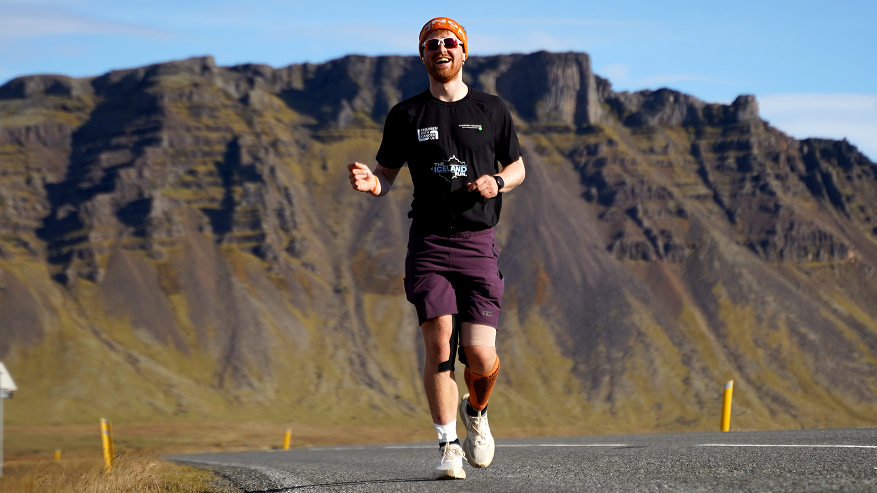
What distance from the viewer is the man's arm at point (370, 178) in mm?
6008

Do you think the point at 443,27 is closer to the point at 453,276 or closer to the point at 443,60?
the point at 443,60

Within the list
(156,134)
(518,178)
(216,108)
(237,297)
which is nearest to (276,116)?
(216,108)

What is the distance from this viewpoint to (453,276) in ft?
20.0

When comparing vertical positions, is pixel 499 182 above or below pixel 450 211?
above

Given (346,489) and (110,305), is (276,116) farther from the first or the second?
(346,489)

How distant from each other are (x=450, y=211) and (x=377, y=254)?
13080 cm

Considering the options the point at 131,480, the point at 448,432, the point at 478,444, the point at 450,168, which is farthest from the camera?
the point at 131,480

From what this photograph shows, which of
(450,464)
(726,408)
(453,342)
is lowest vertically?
(726,408)

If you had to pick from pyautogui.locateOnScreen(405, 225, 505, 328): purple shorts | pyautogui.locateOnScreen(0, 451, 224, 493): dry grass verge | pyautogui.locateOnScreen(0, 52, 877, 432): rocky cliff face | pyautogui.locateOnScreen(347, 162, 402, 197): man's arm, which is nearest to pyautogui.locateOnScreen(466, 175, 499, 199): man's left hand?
pyautogui.locateOnScreen(405, 225, 505, 328): purple shorts

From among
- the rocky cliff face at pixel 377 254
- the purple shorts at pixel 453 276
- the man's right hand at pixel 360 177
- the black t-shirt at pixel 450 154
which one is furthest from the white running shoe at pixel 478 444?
the rocky cliff face at pixel 377 254

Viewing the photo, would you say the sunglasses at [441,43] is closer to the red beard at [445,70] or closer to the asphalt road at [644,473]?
the red beard at [445,70]

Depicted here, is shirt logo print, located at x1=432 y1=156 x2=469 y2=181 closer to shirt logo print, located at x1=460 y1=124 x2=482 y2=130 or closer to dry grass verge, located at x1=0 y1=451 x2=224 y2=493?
shirt logo print, located at x1=460 y1=124 x2=482 y2=130

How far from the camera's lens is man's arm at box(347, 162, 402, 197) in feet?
19.7

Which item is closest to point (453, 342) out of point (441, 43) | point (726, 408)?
point (441, 43)
